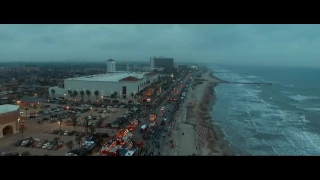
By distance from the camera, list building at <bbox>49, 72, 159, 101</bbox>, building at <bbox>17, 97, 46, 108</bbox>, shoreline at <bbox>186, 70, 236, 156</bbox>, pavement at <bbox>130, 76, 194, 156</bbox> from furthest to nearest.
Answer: building at <bbox>49, 72, 159, 101</bbox>
building at <bbox>17, 97, 46, 108</bbox>
shoreline at <bbox>186, 70, 236, 156</bbox>
pavement at <bbox>130, 76, 194, 156</bbox>

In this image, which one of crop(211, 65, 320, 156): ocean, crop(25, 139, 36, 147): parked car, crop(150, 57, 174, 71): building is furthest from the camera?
crop(150, 57, 174, 71): building

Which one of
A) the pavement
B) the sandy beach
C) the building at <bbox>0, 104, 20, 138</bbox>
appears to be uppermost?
the building at <bbox>0, 104, 20, 138</bbox>

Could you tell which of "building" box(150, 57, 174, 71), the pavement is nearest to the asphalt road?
the pavement

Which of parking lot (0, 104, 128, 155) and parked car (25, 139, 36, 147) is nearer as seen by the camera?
parking lot (0, 104, 128, 155)

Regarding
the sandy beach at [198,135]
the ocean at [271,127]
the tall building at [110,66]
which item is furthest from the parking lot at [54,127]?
the tall building at [110,66]

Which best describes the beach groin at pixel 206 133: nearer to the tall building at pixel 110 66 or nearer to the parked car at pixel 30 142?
the parked car at pixel 30 142

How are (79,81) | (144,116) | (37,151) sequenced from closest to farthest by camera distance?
(37,151), (144,116), (79,81)

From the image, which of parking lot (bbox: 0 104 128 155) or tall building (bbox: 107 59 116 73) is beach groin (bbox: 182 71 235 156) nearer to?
parking lot (bbox: 0 104 128 155)
